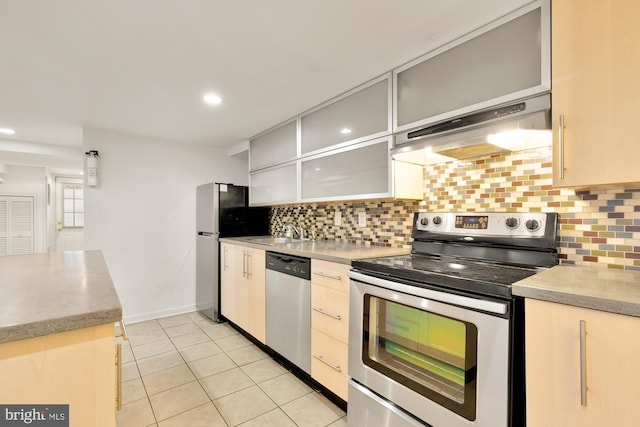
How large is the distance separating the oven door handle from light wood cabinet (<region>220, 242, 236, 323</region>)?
1962 millimetres

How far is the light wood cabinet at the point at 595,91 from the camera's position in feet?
3.59

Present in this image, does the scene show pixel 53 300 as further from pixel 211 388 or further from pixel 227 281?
pixel 227 281

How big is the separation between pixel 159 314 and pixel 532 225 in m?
3.91

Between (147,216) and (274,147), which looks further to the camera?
(147,216)

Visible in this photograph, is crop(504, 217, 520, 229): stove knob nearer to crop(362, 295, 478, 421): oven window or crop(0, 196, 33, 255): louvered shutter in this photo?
crop(362, 295, 478, 421): oven window

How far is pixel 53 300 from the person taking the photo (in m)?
0.93

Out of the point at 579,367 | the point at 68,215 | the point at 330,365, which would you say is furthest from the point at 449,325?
the point at 68,215

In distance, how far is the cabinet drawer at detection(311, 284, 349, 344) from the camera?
186cm

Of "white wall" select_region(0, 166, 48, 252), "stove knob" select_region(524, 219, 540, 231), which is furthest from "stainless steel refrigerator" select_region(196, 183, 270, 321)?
"white wall" select_region(0, 166, 48, 252)

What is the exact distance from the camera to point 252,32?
1629 mm

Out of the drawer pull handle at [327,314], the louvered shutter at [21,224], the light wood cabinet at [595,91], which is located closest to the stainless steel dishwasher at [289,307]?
the drawer pull handle at [327,314]

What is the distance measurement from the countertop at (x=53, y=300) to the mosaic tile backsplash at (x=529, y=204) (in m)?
1.83

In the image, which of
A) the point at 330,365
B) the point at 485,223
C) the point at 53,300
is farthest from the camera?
the point at 330,365

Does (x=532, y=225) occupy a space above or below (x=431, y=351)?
above
